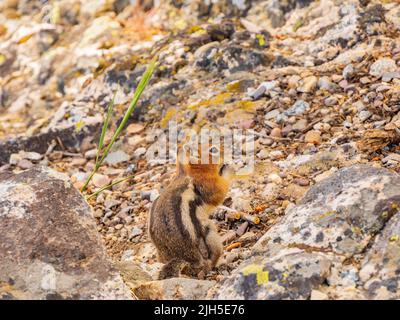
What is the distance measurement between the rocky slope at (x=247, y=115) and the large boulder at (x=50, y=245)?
16.1 inches

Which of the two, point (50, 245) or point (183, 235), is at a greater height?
point (50, 245)

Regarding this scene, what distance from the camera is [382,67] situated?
269 inches

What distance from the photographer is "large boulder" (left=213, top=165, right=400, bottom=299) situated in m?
3.49

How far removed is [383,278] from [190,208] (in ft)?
6.33

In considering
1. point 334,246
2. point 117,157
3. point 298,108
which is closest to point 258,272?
point 334,246

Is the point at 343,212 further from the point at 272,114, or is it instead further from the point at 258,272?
the point at 272,114

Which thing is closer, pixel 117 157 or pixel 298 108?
pixel 298 108

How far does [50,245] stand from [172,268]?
1030mm

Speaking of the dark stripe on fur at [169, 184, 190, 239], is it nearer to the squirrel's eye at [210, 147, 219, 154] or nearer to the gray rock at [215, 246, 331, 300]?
the gray rock at [215, 246, 331, 300]

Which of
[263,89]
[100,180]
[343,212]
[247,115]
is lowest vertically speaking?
[100,180]

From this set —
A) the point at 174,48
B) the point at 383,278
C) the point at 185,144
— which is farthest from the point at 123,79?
the point at 383,278

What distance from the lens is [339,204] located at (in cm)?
400

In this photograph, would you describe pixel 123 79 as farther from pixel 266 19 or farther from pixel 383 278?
pixel 383 278

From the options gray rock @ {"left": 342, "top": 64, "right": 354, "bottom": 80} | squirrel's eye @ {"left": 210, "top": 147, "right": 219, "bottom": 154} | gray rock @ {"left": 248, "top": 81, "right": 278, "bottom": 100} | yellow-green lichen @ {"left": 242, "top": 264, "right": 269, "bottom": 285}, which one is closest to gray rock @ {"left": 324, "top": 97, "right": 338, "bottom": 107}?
gray rock @ {"left": 342, "top": 64, "right": 354, "bottom": 80}
